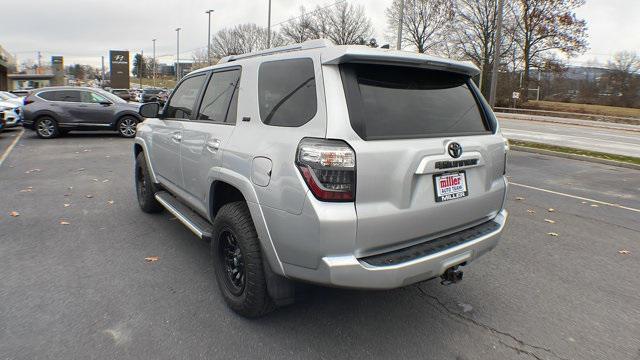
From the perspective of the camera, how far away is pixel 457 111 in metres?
3.12

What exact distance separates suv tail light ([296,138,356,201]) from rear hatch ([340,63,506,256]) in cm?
4

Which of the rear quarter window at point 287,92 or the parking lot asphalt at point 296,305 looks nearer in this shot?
the rear quarter window at point 287,92

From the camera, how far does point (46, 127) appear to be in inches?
549

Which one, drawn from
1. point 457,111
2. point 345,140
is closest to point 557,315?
point 457,111

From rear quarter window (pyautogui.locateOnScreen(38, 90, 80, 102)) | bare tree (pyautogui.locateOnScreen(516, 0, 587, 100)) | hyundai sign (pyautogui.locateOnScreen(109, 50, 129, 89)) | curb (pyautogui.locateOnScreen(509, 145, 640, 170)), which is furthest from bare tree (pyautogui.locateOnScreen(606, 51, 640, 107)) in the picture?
hyundai sign (pyautogui.locateOnScreen(109, 50, 129, 89))

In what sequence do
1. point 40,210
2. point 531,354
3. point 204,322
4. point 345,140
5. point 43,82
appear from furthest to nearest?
1. point 43,82
2. point 40,210
3. point 204,322
4. point 531,354
5. point 345,140

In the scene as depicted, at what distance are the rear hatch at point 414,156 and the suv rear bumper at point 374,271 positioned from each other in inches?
4.5

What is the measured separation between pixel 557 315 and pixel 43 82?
102996 mm

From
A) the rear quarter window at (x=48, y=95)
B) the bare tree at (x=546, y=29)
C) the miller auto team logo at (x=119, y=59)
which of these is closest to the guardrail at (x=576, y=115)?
the bare tree at (x=546, y=29)

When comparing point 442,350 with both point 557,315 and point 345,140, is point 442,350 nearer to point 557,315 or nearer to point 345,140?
point 557,315

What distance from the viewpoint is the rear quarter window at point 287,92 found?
8.68 ft

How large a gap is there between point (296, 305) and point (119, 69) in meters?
76.5

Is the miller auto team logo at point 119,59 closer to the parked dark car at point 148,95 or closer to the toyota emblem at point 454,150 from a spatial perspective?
the parked dark car at point 148,95

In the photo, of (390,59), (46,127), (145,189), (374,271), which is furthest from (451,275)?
(46,127)
